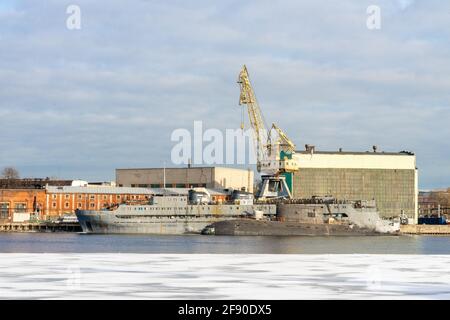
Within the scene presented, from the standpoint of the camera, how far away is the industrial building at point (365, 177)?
5753 inches

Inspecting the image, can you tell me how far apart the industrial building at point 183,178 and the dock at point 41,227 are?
25.0 m

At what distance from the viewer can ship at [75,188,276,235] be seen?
108625 millimetres

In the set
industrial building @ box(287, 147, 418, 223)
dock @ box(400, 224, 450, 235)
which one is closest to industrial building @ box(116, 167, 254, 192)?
industrial building @ box(287, 147, 418, 223)

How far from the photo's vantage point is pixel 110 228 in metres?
109

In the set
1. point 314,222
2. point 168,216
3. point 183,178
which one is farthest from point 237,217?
point 183,178

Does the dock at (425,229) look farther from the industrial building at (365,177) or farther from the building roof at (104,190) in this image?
the building roof at (104,190)

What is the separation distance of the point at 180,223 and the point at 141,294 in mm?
90933

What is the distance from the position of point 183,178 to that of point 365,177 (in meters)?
33.4

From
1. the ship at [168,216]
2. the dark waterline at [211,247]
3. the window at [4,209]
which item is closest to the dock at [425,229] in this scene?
the ship at [168,216]

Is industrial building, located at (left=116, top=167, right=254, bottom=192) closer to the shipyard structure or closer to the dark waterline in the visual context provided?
the shipyard structure

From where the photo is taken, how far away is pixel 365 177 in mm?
148125

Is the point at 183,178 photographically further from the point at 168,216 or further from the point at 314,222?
the point at 314,222
